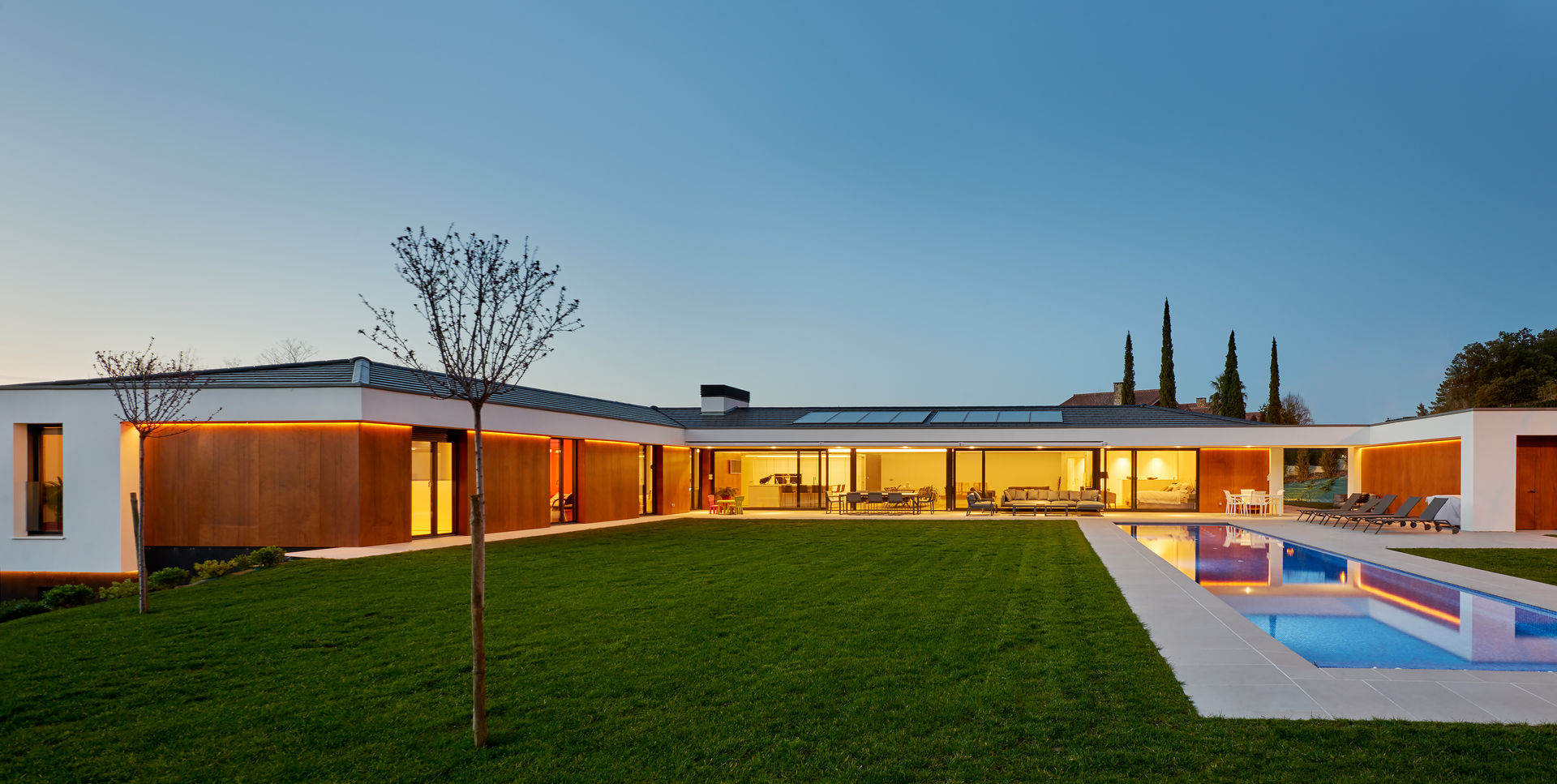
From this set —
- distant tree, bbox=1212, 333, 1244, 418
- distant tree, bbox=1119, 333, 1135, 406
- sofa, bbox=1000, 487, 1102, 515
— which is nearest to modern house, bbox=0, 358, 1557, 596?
sofa, bbox=1000, 487, 1102, 515

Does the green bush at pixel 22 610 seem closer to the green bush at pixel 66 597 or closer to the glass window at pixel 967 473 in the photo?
the green bush at pixel 66 597

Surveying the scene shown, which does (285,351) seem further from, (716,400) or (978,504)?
(978,504)

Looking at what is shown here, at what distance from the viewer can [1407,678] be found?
16.5 ft

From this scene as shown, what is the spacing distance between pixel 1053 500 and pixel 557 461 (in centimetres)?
1452

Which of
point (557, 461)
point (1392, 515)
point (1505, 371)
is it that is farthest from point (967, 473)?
point (1505, 371)

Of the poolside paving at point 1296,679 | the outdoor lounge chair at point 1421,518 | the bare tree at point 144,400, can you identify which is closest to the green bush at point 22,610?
the bare tree at point 144,400

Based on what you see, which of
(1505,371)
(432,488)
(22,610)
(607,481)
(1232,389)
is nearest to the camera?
(22,610)

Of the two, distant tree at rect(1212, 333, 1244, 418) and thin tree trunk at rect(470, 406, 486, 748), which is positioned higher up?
distant tree at rect(1212, 333, 1244, 418)

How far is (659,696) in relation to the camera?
15.2ft

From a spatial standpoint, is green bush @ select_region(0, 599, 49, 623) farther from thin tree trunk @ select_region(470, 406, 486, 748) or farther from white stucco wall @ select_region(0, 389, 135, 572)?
thin tree trunk @ select_region(470, 406, 486, 748)

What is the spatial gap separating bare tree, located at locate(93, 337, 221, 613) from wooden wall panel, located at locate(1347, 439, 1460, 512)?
898 inches

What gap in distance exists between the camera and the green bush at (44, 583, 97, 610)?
30.5 feet

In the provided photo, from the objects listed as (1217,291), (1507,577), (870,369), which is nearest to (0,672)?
(1507,577)

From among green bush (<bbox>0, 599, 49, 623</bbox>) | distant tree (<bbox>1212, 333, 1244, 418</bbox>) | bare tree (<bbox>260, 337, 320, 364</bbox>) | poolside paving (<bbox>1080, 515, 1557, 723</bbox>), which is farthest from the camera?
distant tree (<bbox>1212, 333, 1244, 418</bbox>)
